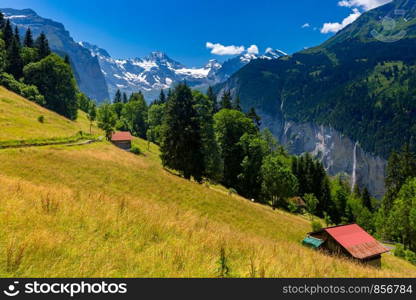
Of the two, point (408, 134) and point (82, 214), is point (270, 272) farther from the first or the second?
point (408, 134)

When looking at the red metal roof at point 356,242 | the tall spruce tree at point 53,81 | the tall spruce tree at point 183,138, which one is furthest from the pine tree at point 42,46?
the red metal roof at point 356,242

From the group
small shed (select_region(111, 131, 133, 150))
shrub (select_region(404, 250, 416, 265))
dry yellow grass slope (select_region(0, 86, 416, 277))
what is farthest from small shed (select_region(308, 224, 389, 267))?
small shed (select_region(111, 131, 133, 150))

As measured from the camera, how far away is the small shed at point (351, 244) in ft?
90.0

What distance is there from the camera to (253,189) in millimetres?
58438

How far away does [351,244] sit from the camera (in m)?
28.6

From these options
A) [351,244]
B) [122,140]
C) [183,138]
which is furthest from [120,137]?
[351,244]

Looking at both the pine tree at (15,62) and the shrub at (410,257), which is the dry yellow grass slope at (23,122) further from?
the shrub at (410,257)

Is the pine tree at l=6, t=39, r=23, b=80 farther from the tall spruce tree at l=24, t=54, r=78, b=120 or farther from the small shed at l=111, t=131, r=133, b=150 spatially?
the small shed at l=111, t=131, r=133, b=150

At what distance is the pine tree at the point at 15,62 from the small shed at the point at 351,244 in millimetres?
88094

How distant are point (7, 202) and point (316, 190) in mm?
87365

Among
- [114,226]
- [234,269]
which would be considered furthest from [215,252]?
[114,226]

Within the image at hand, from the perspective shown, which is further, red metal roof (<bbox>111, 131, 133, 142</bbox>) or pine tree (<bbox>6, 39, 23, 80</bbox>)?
pine tree (<bbox>6, 39, 23, 80</bbox>)

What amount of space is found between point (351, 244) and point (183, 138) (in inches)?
1006

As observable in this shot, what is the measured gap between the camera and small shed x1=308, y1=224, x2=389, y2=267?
27.4 metres
